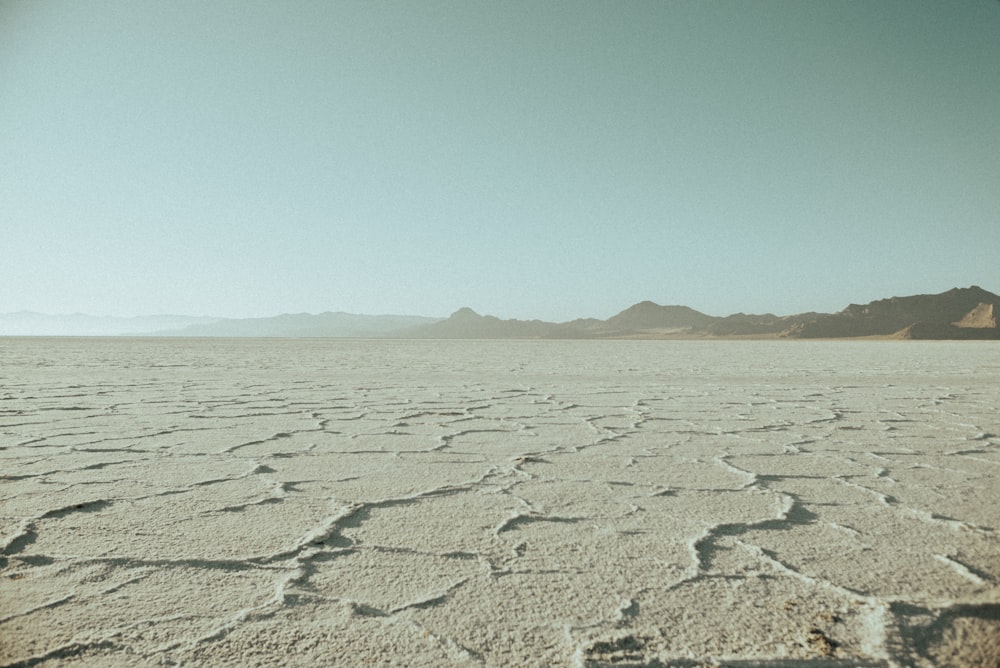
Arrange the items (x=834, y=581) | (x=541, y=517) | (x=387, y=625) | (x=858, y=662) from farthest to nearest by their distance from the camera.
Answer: (x=541, y=517)
(x=834, y=581)
(x=387, y=625)
(x=858, y=662)

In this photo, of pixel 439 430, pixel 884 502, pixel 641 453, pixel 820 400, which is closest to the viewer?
pixel 884 502

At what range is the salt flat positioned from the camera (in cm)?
104

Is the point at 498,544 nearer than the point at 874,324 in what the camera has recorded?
Yes

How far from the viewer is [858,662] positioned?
977 mm

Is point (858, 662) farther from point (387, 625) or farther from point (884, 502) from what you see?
point (884, 502)

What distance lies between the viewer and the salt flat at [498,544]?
3.43 ft

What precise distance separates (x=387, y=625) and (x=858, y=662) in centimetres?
83

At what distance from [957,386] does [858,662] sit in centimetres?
631

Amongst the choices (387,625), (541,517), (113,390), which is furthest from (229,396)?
(387,625)

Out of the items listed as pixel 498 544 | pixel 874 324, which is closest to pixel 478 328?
pixel 874 324

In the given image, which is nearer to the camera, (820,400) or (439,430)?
(439,430)

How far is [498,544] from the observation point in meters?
1.51

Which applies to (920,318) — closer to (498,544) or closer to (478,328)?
(478,328)

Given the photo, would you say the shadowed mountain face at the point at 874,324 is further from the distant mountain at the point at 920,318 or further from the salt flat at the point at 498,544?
the salt flat at the point at 498,544
